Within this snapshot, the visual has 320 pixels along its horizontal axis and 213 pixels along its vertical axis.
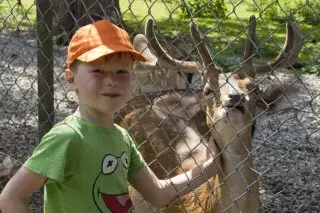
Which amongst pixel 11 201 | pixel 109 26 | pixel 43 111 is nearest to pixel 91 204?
pixel 11 201

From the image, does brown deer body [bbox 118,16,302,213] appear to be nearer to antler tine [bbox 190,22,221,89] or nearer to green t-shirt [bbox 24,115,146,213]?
antler tine [bbox 190,22,221,89]

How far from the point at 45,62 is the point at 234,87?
55.2 inches

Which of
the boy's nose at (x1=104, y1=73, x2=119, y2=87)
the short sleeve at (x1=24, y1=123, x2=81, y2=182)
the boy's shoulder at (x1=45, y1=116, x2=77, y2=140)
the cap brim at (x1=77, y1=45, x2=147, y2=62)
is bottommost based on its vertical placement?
the short sleeve at (x1=24, y1=123, x2=81, y2=182)

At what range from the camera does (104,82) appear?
10.6 ft

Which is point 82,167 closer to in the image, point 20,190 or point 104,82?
point 20,190

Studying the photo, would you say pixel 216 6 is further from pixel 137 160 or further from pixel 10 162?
pixel 137 160

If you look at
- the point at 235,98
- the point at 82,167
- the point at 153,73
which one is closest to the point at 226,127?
the point at 235,98

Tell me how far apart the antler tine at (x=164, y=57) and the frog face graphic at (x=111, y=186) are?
155 centimetres

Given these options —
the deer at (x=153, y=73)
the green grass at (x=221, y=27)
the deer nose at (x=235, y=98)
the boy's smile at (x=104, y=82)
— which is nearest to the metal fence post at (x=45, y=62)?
the deer at (x=153, y=73)

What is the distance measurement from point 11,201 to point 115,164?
0.53 m

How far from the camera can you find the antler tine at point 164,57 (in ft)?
15.5

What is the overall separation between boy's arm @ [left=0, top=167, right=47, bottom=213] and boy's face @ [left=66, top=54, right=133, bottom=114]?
0.44m

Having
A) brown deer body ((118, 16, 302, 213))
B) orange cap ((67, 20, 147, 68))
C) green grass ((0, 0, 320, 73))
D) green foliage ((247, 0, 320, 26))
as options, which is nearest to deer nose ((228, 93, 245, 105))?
brown deer body ((118, 16, 302, 213))

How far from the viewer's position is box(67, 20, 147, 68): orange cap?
320 centimetres
